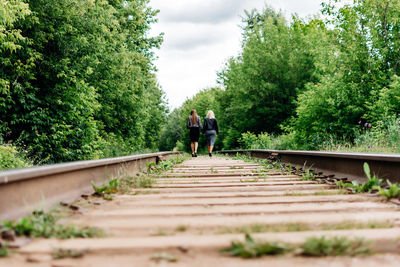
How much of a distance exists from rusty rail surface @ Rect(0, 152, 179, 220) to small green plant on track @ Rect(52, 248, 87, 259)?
0.82 m

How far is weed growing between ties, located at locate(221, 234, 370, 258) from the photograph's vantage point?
1.83m

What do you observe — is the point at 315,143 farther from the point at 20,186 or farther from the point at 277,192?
the point at 20,186

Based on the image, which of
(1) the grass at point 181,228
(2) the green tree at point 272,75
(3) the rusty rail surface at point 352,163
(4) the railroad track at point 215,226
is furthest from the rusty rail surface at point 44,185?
(2) the green tree at point 272,75

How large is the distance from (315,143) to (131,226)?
13.0 meters

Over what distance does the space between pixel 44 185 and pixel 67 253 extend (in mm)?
1351

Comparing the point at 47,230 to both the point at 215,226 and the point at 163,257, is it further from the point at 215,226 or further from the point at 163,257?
the point at 215,226

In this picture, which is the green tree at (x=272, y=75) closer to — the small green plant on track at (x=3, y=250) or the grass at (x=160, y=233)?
the grass at (x=160, y=233)

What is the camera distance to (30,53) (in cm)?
1066

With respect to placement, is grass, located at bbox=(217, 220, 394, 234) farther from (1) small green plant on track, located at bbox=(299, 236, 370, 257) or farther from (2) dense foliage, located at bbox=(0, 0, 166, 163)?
(2) dense foliage, located at bbox=(0, 0, 166, 163)

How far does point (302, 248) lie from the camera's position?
1866 mm

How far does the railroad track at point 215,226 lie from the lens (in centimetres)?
178

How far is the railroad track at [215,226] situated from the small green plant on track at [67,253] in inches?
1.0

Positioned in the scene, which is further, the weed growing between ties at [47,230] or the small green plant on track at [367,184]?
the small green plant on track at [367,184]

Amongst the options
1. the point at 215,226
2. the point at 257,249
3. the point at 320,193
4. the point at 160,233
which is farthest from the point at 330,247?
the point at 320,193
